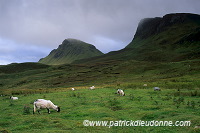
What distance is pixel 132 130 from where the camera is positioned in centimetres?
1255

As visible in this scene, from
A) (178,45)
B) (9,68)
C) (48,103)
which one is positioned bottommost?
(48,103)

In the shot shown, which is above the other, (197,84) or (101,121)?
(197,84)

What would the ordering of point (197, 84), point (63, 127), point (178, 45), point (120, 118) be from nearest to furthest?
point (63, 127) < point (120, 118) < point (197, 84) < point (178, 45)

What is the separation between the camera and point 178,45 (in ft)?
563

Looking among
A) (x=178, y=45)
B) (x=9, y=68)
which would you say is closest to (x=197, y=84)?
(x=178, y=45)

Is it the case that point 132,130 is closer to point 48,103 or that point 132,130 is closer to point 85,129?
point 85,129

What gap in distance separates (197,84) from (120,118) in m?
32.7

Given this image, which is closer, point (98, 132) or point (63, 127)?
point (98, 132)

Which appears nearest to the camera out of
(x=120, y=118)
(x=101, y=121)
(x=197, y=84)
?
(x=101, y=121)

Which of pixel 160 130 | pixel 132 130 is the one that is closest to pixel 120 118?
pixel 132 130

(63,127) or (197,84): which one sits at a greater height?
(197,84)

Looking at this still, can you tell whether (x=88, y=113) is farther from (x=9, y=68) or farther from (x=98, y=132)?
(x=9, y=68)

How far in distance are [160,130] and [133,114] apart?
4792mm

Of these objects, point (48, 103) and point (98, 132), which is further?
point (48, 103)
